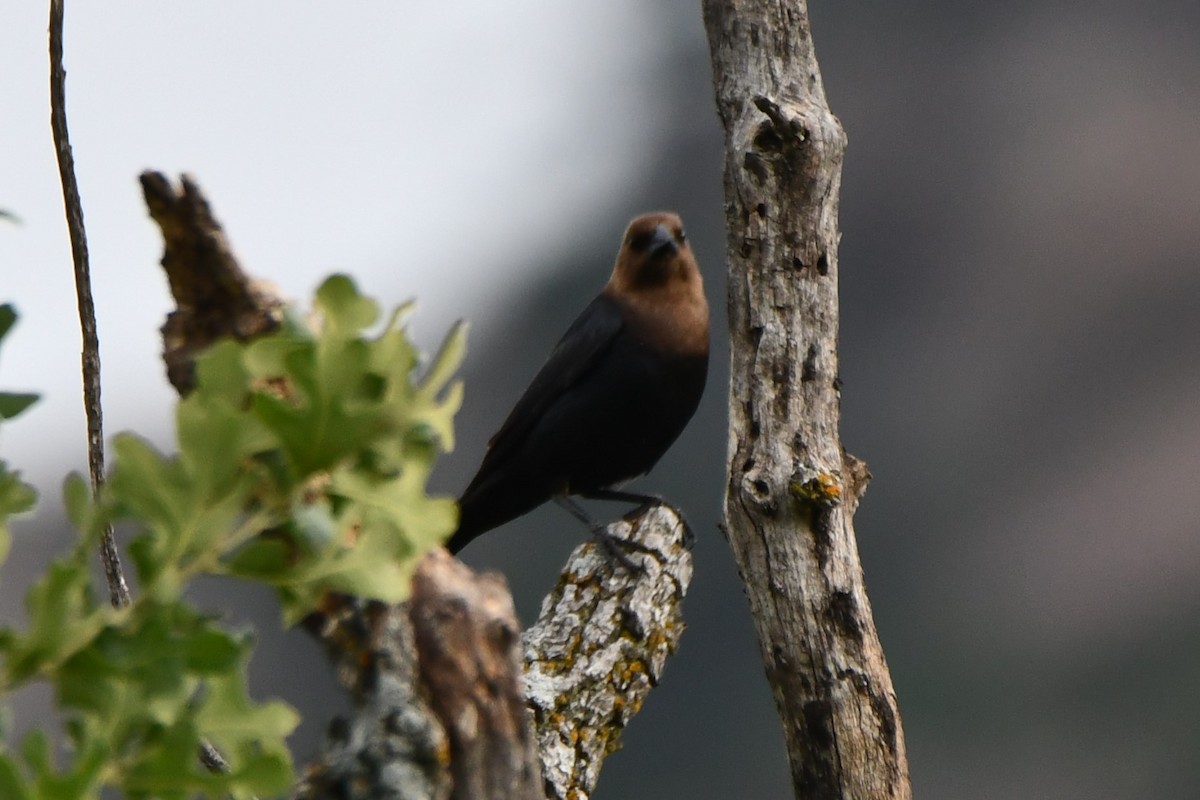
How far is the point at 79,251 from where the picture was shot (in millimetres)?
2141

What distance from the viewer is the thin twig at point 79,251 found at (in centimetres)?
213

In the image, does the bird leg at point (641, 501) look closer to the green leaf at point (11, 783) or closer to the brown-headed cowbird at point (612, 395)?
the brown-headed cowbird at point (612, 395)

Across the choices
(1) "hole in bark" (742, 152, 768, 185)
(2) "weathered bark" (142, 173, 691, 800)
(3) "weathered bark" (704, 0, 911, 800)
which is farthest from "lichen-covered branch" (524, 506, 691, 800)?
(2) "weathered bark" (142, 173, 691, 800)

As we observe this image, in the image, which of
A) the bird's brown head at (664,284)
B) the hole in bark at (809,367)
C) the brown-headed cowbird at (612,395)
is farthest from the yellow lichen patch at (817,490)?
the bird's brown head at (664,284)

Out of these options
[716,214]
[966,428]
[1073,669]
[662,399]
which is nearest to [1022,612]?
[1073,669]

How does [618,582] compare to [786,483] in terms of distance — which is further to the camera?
[786,483]

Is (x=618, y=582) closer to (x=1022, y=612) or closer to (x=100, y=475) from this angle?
(x=100, y=475)

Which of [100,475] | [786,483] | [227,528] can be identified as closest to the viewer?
[227,528]

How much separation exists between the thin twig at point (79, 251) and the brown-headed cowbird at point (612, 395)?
340 centimetres

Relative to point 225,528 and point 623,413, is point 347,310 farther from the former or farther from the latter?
point 623,413

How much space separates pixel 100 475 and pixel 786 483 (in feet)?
6.56

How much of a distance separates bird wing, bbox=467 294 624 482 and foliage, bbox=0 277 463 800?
4.46m

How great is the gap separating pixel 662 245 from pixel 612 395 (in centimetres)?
64

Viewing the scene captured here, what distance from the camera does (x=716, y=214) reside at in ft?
103
